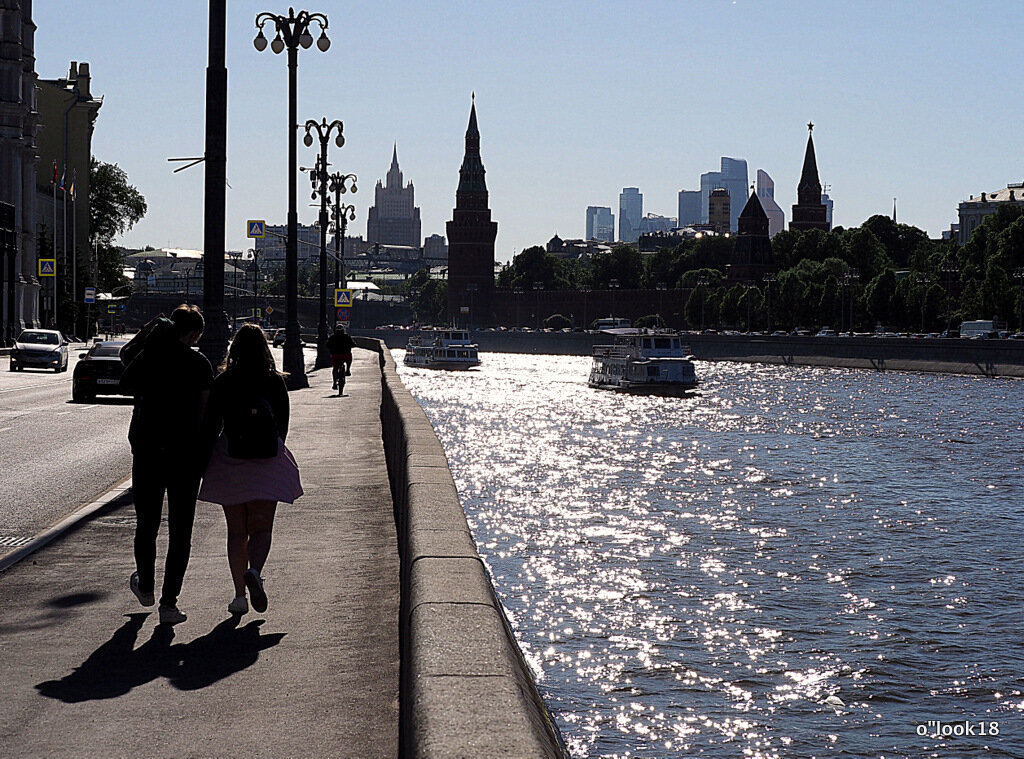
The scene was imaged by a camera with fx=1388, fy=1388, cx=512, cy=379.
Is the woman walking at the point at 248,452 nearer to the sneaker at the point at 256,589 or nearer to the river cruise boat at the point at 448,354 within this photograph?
the sneaker at the point at 256,589

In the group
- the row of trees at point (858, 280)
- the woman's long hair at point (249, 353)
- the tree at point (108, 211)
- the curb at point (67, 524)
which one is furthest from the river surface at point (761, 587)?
the tree at point (108, 211)

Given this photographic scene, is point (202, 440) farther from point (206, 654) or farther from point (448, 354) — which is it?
point (448, 354)

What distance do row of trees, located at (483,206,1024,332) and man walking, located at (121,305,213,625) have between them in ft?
301

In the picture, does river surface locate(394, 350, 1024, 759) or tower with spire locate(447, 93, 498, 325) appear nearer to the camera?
river surface locate(394, 350, 1024, 759)

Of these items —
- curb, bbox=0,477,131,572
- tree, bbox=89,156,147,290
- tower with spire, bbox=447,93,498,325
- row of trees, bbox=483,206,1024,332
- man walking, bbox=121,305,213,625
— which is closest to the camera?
man walking, bbox=121,305,213,625

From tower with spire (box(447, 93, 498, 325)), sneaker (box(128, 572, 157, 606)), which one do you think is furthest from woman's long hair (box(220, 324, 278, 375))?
tower with spire (box(447, 93, 498, 325))

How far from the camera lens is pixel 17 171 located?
86.1 m

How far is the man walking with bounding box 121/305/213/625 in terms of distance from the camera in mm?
7902

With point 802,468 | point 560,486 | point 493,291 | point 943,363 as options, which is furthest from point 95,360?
point 493,291

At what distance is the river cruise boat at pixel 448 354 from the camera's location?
293 feet

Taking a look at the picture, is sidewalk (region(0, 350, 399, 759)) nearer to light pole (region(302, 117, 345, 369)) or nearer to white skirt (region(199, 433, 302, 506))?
white skirt (region(199, 433, 302, 506))

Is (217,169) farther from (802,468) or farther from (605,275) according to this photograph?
(605,275)

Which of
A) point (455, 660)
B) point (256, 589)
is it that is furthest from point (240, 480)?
point (455, 660)

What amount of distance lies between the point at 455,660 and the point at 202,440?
10.5ft
